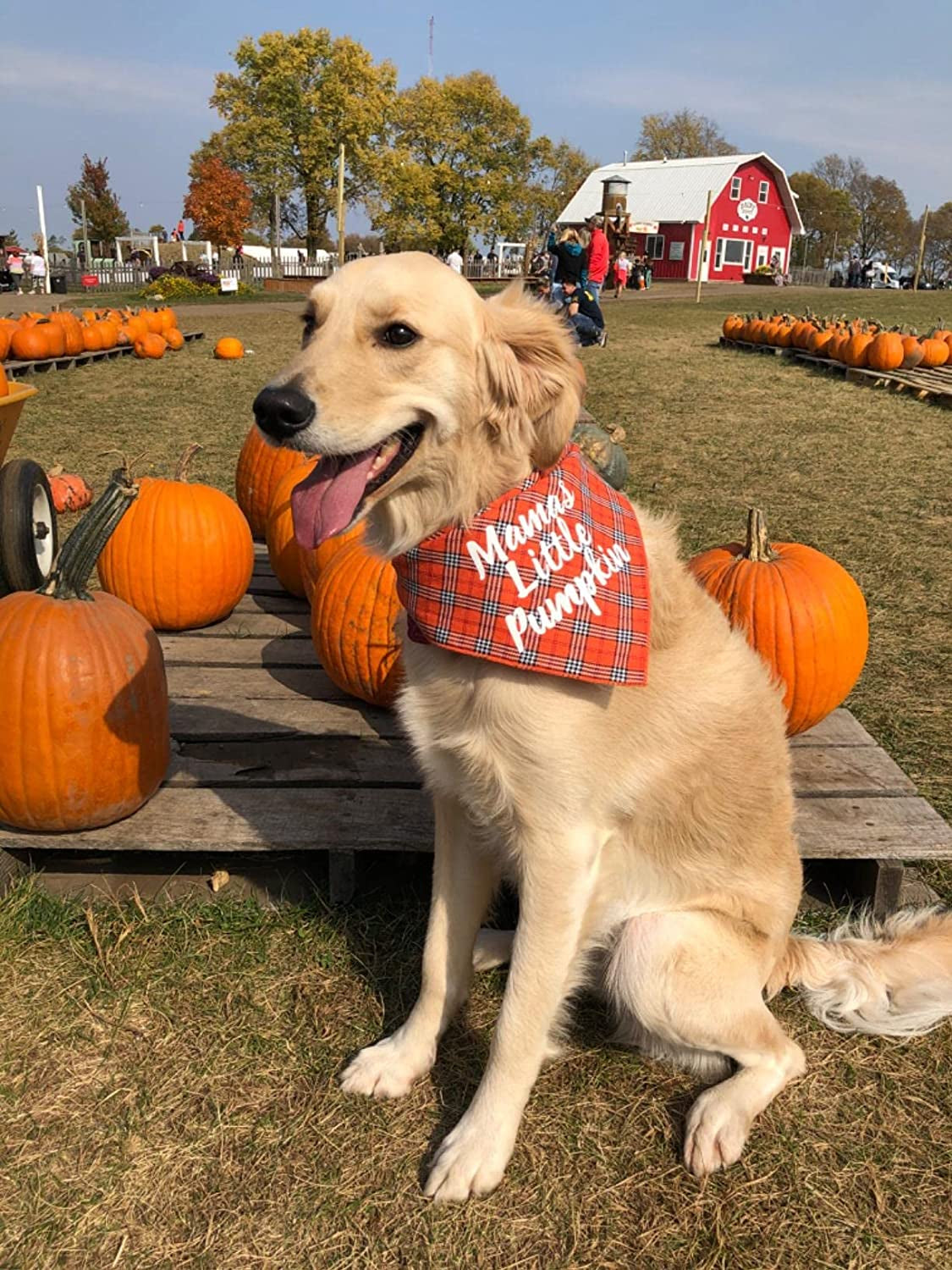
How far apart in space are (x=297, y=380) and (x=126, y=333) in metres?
15.4

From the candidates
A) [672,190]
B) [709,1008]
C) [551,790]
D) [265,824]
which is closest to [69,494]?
[265,824]

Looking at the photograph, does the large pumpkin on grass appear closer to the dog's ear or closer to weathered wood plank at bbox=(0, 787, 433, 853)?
weathered wood plank at bbox=(0, 787, 433, 853)

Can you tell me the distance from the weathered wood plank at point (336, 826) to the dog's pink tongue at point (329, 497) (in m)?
1.27

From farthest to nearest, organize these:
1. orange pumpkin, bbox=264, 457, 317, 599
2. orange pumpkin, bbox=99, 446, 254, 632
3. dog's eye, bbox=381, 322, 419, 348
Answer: orange pumpkin, bbox=264, 457, 317, 599, orange pumpkin, bbox=99, 446, 254, 632, dog's eye, bbox=381, 322, 419, 348

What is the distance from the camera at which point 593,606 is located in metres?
2.02

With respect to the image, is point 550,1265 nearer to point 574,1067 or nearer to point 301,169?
point 574,1067

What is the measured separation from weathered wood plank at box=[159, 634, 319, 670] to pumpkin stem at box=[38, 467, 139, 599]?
991mm

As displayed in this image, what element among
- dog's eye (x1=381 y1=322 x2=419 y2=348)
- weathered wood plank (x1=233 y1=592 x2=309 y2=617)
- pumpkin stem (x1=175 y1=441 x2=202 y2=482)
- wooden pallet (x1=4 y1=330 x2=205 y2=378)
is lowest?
weathered wood plank (x1=233 y1=592 x2=309 y2=617)

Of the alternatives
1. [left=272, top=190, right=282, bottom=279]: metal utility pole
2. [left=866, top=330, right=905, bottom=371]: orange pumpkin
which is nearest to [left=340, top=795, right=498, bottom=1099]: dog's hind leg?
[left=866, top=330, right=905, bottom=371]: orange pumpkin

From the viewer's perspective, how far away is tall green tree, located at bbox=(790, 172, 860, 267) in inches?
2977

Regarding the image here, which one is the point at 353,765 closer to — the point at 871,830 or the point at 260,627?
the point at 260,627

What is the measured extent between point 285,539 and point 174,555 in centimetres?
61

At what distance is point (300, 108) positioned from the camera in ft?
146

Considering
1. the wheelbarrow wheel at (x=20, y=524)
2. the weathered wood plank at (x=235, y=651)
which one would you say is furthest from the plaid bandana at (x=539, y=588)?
the wheelbarrow wheel at (x=20, y=524)
